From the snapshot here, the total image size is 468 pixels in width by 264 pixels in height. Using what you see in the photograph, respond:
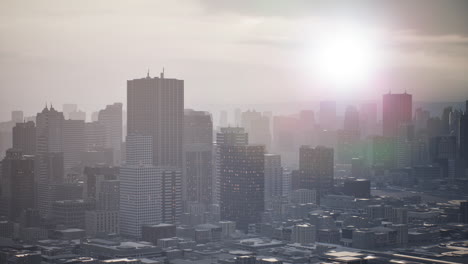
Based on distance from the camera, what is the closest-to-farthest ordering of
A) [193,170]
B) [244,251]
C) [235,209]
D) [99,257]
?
[99,257]
[244,251]
[235,209]
[193,170]

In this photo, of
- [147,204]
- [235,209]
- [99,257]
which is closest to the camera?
[99,257]

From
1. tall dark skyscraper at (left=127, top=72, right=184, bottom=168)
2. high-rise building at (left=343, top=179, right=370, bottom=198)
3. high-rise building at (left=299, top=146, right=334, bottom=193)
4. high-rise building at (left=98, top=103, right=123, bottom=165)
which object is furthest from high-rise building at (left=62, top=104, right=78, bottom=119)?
high-rise building at (left=343, top=179, right=370, bottom=198)

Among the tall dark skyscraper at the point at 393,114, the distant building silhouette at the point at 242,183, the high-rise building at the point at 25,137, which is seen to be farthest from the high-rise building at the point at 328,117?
the high-rise building at the point at 25,137

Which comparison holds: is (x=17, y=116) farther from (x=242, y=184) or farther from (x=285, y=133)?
(x=285, y=133)

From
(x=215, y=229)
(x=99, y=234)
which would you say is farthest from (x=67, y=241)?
(x=215, y=229)

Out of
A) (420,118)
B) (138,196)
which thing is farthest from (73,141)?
(420,118)

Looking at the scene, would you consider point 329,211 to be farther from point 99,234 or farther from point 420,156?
point 420,156

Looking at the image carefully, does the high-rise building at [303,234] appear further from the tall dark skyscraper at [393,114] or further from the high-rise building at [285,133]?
the tall dark skyscraper at [393,114]

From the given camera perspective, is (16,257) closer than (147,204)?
Yes
